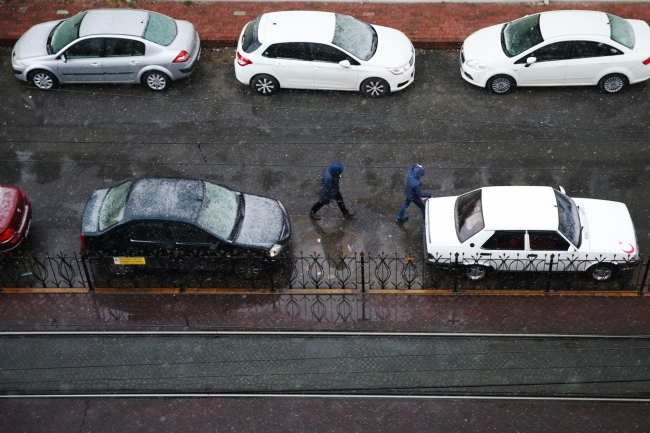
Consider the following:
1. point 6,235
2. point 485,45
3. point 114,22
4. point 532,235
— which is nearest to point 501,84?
point 485,45

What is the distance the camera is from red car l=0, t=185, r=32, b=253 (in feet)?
48.8

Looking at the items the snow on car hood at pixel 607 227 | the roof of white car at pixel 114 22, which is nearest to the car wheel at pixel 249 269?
the snow on car hood at pixel 607 227

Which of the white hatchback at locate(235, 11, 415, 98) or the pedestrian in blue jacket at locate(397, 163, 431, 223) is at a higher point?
the white hatchback at locate(235, 11, 415, 98)

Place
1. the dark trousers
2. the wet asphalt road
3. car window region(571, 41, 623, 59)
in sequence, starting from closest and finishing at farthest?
1. the dark trousers
2. the wet asphalt road
3. car window region(571, 41, 623, 59)

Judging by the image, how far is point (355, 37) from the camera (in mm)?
18203

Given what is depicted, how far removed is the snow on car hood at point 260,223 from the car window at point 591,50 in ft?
24.8

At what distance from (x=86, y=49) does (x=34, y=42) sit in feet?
4.68

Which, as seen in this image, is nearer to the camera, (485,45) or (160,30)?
(485,45)

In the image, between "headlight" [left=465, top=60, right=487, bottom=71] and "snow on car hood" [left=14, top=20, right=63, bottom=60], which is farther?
"snow on car hood" [left=14, top=20, right=63, bottom=60]

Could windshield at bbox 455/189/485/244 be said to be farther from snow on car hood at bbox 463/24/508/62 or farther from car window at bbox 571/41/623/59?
car window at bbox 571/41/623/59

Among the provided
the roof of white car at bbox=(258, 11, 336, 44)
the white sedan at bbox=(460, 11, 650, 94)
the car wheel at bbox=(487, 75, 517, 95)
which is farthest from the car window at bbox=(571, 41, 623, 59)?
the roof of white car at bbox=(258, 11, 336, 44)

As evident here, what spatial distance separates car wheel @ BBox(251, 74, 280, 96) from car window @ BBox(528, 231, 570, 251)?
23.8ft

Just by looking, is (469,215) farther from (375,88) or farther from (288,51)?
(288,51)

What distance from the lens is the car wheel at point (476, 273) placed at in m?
14.5
